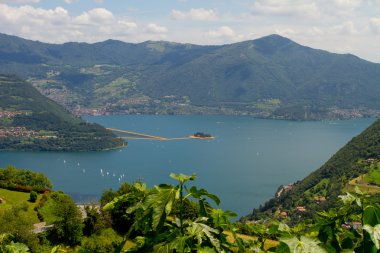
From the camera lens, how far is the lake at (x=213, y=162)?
8194cm

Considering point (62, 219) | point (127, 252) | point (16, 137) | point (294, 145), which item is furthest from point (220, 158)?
point (127, 252)

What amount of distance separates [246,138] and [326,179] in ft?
221

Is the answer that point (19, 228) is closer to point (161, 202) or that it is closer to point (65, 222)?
point (65, 222)

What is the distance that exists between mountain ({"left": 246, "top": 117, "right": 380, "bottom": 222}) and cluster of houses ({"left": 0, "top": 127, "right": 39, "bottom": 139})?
9249 centimetres

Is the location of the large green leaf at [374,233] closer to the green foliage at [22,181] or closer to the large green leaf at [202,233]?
the large green leaf at [202,233]

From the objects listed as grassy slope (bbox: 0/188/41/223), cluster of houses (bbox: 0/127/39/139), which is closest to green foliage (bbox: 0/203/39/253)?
grassy slope (bbox: 0/188/41/223)

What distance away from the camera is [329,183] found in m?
76.5

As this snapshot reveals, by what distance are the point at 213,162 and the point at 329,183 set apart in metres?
34.7

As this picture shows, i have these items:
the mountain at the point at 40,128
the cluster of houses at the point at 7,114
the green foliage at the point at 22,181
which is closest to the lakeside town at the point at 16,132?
the mountain at the point at 40,128

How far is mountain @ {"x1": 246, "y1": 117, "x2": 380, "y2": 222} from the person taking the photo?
6260 centimetres

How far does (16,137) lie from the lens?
5344 inches

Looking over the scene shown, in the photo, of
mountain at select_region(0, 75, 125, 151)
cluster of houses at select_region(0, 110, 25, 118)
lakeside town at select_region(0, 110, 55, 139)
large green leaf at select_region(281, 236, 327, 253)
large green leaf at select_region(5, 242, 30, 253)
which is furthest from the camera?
cluster of houses at select_region(0, 110, 25, 118)

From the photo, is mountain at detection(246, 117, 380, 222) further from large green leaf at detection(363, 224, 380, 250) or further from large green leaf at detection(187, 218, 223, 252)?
large green leaf at detection(363, 224, 380, 250)

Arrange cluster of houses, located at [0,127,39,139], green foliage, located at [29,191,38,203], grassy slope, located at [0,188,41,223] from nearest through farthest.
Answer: grassy slope, located at [0,188,41,223]
green foliage, located at [29,191,38,203]
cluster of houses, located at [0,127,39,139]
